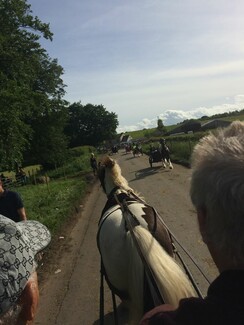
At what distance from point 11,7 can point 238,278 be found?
85.3 ft

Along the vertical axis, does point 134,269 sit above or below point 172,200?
above

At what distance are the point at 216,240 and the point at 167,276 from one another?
1.48 metres

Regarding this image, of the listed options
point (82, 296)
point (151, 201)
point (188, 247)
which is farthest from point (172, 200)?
point (82, 296)

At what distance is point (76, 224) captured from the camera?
40.7 ft

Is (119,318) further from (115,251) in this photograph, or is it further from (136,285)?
(136,285)

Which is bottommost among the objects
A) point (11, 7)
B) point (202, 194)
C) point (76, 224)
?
point (76, 224)

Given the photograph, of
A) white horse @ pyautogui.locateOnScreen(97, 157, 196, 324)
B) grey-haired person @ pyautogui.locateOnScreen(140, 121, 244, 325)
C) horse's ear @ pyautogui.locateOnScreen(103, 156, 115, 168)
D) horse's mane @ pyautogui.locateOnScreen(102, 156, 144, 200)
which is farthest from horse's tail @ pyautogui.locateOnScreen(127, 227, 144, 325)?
horse's ear @ pyautogui.locateOnScreen(103, 156, 115, 168)

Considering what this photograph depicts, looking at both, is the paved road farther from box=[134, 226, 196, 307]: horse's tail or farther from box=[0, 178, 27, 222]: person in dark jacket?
box=[0, 178, 27, 222]: person in dark jacket

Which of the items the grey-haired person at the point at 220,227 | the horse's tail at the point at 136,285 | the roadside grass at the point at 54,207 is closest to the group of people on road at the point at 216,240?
the grey-haired person at the point at 220,227

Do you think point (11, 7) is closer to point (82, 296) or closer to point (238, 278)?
point (82, 296)

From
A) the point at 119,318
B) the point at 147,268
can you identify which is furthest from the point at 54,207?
the point at 147,268

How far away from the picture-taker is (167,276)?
268 cm

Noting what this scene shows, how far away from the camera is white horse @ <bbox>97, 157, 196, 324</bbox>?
105 inches

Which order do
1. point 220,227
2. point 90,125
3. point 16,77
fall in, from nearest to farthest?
point 220,227 → point 16,77 → point 90,125
